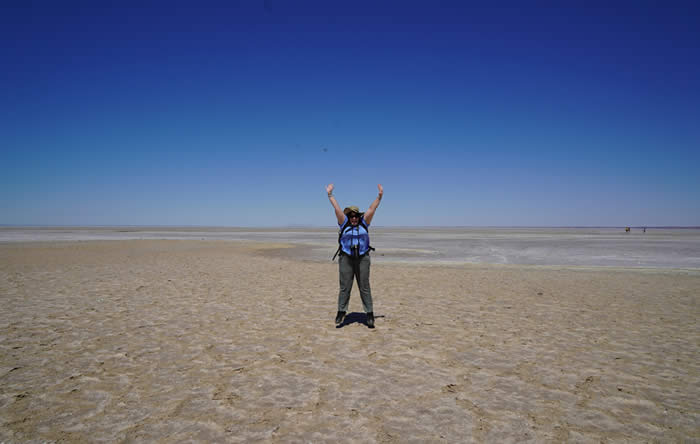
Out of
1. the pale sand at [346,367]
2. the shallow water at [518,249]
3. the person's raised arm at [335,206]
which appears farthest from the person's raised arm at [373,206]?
the shallow water at [518,249]

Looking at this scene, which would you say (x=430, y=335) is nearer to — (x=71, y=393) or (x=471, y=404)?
(x=471, y=404)

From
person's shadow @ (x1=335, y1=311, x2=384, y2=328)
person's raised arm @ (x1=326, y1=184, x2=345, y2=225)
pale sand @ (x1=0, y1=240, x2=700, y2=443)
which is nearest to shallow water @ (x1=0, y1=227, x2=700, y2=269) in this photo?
pale sand @ (x1=0, y1=240, x2=700, y2=443)

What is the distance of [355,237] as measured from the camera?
6543 millimetres

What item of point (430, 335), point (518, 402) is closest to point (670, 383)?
point (518, 402)

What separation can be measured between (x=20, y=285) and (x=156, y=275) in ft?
12.4

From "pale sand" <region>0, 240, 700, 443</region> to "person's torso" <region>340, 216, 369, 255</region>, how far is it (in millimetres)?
1630

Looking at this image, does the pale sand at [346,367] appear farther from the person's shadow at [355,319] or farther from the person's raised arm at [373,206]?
the person's raised arm at [373,206]

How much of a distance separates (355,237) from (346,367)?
225cm

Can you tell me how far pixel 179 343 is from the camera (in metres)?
6.17

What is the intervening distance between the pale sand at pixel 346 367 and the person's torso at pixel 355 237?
1.63 metres

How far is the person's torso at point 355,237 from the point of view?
652cm

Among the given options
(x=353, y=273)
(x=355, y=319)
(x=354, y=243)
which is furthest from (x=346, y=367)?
(x=355, y=319)

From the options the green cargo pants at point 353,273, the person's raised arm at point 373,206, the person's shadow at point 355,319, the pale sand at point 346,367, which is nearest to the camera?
the pale sand at point 346,367

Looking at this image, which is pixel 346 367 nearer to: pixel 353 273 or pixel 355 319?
pixel 353 273
